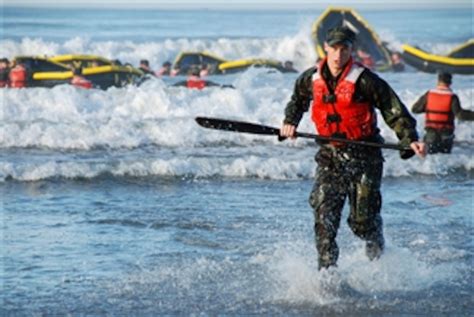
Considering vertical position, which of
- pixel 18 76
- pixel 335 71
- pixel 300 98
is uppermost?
pixel 335 71

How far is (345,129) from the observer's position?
294 inches

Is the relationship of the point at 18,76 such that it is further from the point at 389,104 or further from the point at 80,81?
the point at 389,104

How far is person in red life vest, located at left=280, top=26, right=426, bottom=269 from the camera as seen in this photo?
7.35 metres

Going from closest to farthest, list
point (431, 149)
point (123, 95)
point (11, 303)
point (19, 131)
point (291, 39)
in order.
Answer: point (11, 303) < point (431, 149) < point (19, 131) < point (123, 95) < point (291, 39)

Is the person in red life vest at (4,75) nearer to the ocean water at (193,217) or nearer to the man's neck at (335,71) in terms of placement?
the ocean water at (193,217)

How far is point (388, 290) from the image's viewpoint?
773cm

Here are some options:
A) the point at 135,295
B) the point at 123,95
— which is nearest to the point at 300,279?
the point at 135,295

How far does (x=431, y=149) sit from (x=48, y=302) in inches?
303

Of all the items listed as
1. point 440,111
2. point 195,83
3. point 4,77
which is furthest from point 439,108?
point 4,77

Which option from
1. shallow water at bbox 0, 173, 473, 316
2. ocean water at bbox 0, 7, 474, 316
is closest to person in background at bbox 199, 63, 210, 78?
ocean water at bbox 0, 7, 474, 316

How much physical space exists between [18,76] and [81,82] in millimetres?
1420

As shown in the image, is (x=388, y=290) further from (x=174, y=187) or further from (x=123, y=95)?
(x=123, y=95)

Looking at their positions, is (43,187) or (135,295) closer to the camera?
(135,295)

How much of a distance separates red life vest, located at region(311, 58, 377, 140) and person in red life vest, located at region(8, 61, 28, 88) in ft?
55.7
